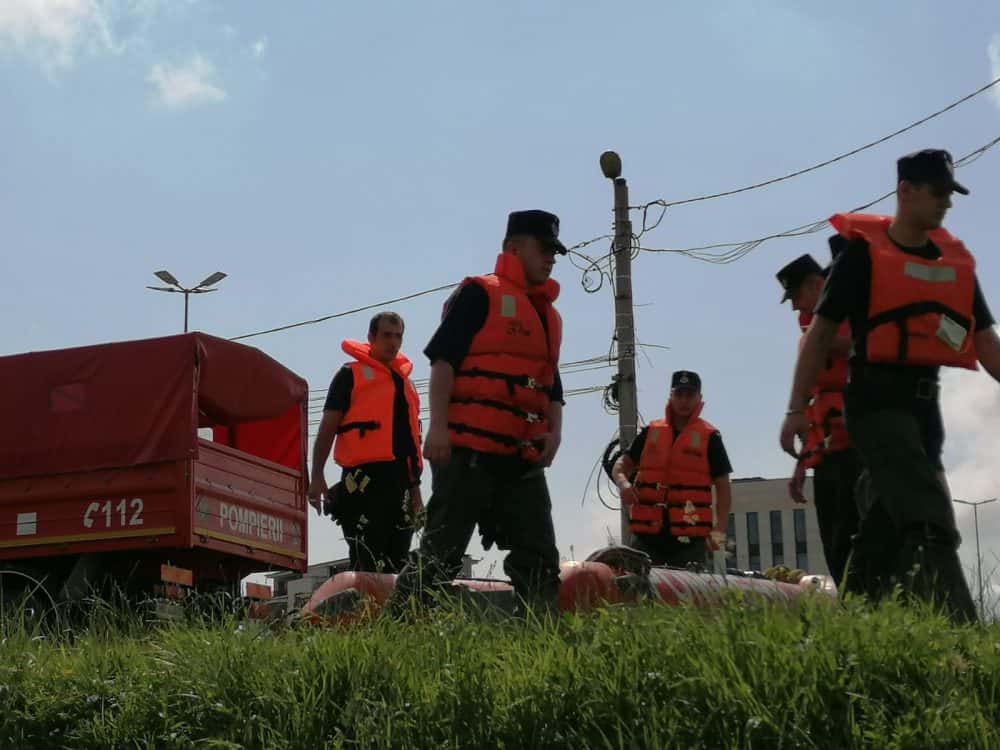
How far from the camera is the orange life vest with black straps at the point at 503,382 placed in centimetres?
673

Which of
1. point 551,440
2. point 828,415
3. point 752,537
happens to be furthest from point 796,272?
point 752,537

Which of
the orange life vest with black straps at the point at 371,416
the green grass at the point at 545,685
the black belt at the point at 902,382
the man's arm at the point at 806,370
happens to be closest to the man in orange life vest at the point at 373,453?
the orange life vest with black straps at the point at 371,416

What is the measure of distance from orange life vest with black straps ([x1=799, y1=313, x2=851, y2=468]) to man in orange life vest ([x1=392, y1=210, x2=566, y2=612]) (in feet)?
4.04

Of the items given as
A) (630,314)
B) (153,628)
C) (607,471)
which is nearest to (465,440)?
(153,628)

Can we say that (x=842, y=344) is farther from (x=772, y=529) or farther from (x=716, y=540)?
(x=772, y=529)

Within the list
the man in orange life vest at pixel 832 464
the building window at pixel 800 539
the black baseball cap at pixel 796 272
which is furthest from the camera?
the building window at pixel 800 539

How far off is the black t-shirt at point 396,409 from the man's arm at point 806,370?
12.5 ft

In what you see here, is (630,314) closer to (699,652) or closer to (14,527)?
(14,527)

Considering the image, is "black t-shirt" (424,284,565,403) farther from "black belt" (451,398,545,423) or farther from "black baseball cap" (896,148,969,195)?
"black baseball cap" (896,148,969,195)

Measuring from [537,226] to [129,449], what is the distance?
285 inches

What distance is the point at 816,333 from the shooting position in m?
6.07

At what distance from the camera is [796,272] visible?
8.27 metres

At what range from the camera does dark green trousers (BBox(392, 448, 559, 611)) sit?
21.9 ft

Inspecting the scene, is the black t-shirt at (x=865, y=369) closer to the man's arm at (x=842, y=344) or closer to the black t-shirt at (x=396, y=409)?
the man's arm at (x=842, y=344)
